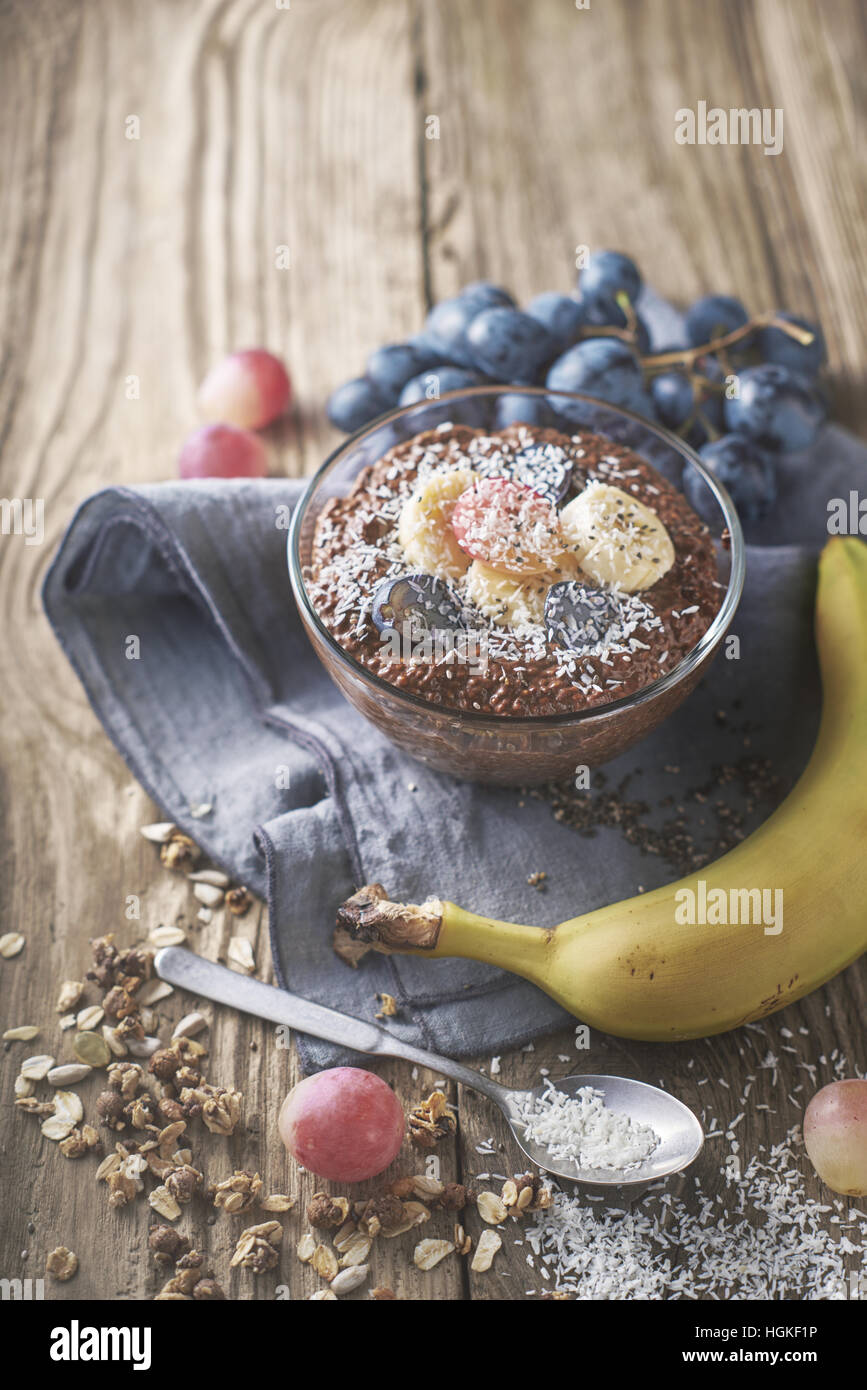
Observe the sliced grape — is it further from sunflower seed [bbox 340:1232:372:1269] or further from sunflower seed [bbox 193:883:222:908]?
sunflower seed [bbox 340:1232:372:1269]

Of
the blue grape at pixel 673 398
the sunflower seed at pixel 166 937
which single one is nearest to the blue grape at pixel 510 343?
the blue grape at pixel 673 398

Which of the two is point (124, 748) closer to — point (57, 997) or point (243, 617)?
point (243, 617)

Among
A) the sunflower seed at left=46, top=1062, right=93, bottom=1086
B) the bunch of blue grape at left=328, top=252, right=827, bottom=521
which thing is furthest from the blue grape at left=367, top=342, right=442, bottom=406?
the sunflower seed at left=46, top=1062, right=93, bottom=1086

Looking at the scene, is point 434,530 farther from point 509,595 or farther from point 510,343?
point 510,343

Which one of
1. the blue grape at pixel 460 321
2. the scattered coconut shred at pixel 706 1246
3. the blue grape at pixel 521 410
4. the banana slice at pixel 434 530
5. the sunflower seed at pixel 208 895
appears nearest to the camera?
the scattered coconut shred at pixel 706 1246

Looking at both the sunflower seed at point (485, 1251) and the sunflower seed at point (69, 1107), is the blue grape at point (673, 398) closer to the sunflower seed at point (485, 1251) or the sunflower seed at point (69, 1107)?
the sunflower seed at point (485, 1251)

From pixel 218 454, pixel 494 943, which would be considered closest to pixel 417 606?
pixel 494 943
